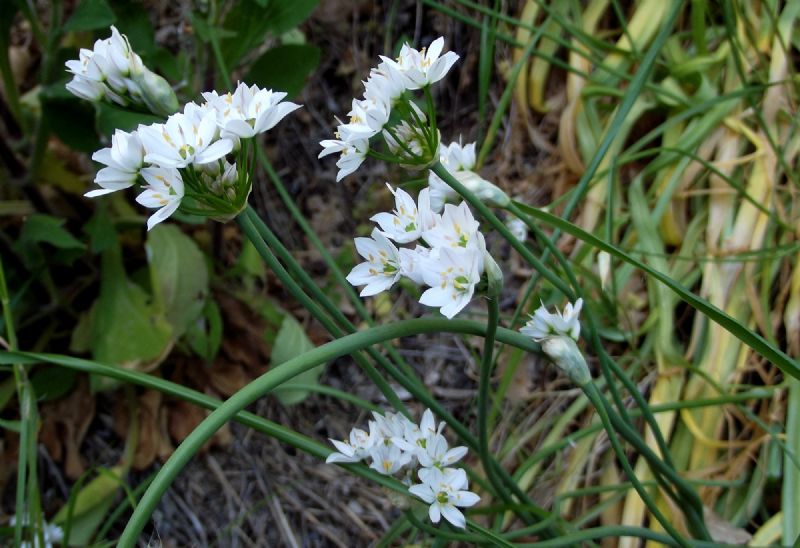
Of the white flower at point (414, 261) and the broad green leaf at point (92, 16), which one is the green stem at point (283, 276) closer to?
the white flower at point (414, 261)

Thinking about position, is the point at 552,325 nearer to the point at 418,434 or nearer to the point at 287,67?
the point at 418,434

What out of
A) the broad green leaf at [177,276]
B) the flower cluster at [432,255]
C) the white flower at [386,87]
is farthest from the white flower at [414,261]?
the broad green leaf at [177,276]

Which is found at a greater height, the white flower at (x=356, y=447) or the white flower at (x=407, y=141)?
the white flower at (x=407, y=141)

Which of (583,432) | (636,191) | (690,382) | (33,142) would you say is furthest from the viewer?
(33,142)

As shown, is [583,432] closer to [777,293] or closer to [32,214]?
[777,293]

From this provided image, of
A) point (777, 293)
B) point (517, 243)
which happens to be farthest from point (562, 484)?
point (517, 243)

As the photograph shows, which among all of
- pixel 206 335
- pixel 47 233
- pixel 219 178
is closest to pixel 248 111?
pixel 219 178

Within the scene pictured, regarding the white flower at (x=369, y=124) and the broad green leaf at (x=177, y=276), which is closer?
the white flower at (x=369, y=124)
